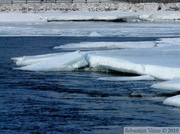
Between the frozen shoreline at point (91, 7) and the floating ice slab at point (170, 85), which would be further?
the frozen shoreline at point (91, 7)

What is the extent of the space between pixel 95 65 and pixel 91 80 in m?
1.57

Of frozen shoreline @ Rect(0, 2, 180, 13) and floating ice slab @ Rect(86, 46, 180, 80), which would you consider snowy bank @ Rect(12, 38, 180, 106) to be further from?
frozen shoreline @ Rect(0, 2, 180, 13)

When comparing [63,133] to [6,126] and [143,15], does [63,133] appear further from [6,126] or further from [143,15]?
[143,15]

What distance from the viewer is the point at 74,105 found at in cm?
1641

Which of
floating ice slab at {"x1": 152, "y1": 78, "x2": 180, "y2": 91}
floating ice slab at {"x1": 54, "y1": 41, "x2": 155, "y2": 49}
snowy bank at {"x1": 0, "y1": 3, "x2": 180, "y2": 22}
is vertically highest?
snowy bank at {"x1": 0, "y1": 3, "x2": 180, "y2": 22}

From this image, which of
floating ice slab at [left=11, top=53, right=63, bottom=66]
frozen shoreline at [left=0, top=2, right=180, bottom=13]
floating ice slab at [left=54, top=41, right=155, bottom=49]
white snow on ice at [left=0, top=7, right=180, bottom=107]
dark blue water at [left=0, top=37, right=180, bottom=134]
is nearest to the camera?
dark blue water at [left=0, top=37, right=180, bottom=134]

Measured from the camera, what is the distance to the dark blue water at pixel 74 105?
14539 millimetres

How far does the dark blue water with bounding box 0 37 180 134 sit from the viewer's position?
14.5 metres

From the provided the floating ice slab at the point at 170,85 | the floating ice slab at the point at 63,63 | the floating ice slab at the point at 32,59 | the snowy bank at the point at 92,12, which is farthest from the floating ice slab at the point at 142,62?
the snowy bank at the point at 92,12

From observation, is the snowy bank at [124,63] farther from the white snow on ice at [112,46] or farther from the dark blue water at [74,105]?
the dark blue water at [74,105]

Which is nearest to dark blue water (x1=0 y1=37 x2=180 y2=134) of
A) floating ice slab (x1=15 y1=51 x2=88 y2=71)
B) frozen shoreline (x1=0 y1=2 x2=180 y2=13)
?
floating ice slab (x1=15 y1=51 x2=88 y2=71)

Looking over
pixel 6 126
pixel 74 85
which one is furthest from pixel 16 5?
pixel 6 126

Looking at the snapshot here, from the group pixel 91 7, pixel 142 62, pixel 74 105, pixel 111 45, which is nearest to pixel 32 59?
pixel 142 62

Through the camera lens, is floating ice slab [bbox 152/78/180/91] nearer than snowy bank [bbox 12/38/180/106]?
Yes
